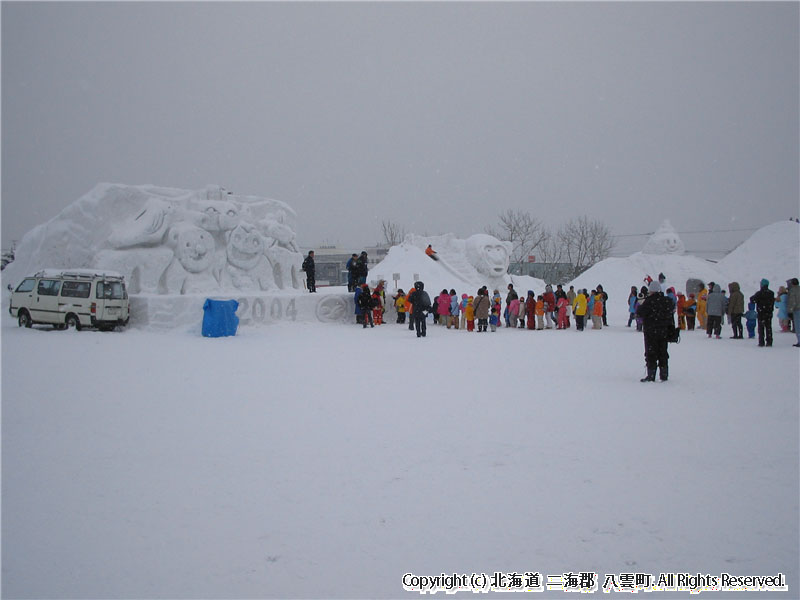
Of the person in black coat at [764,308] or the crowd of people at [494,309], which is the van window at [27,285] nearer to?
the crowd of people at [494,309]

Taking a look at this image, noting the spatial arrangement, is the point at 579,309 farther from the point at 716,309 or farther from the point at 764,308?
the point at 764,308

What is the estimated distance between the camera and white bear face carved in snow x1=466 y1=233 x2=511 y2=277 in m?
24.2

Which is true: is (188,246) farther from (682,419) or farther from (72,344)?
(682,419)

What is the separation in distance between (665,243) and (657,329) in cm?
2264

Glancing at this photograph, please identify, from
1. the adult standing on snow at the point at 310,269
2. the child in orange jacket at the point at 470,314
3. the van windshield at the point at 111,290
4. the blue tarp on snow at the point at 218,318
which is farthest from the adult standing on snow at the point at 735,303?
the van windshield at the point at 111,290

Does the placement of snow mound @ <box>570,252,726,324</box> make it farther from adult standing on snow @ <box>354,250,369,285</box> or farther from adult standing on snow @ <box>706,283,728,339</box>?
adult standing on snow @ <box>354,250,369,285</box>

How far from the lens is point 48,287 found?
1362cm

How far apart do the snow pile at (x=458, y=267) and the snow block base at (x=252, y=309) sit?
250 inches

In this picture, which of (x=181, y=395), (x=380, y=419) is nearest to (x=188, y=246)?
(x=181, y=395)

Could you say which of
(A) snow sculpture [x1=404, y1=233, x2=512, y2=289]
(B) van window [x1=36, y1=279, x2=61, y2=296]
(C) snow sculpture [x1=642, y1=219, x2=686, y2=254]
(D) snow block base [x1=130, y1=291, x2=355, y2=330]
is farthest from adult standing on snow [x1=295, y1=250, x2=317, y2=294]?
(C) snow sculpture [x1=642, y1=219, x2=686, y2=254]

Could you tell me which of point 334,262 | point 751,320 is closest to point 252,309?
point 751,320

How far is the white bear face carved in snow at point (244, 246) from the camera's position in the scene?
668 inches

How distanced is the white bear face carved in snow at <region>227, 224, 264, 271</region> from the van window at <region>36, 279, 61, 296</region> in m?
4.85

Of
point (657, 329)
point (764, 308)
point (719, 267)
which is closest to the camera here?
point (657, 329)
